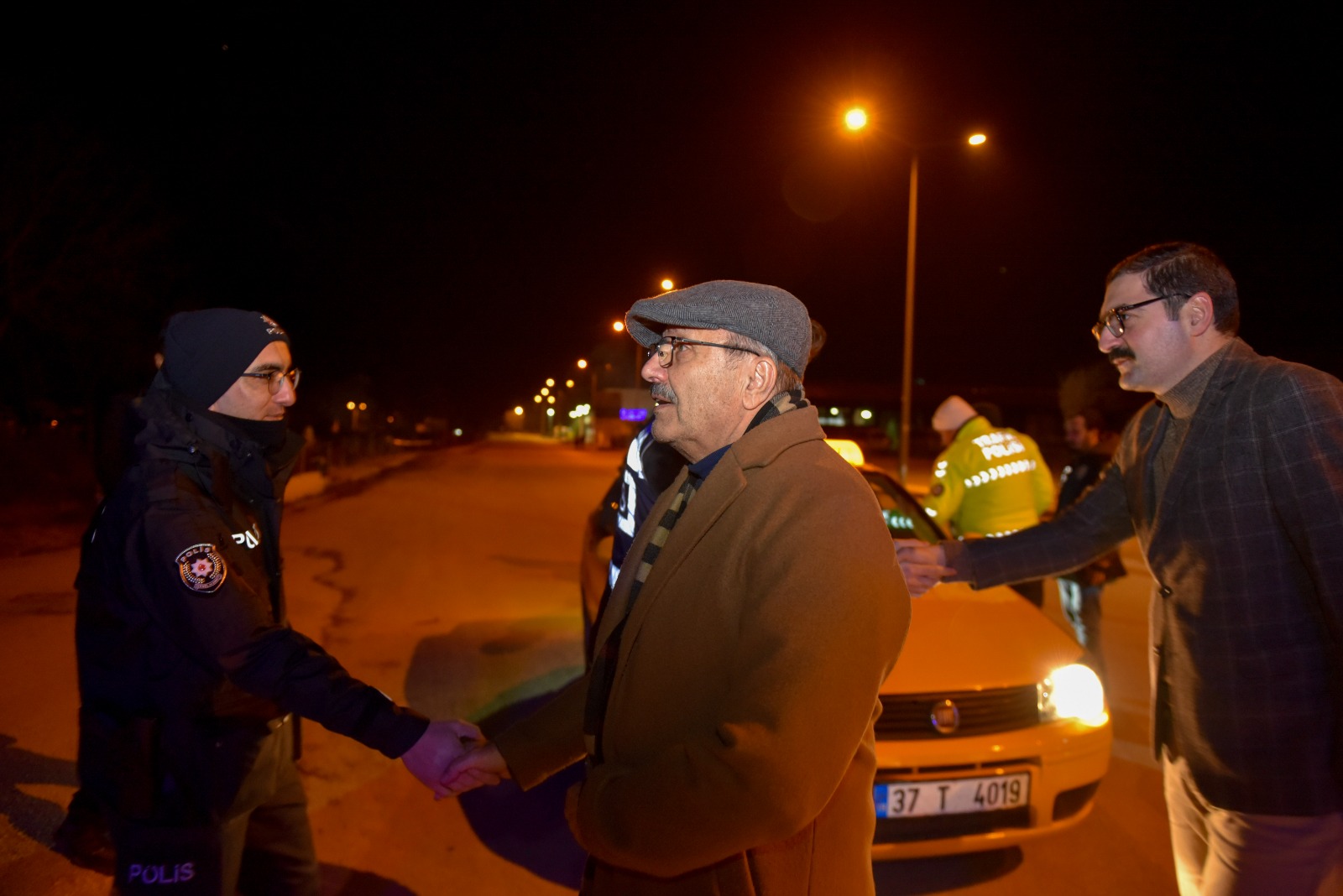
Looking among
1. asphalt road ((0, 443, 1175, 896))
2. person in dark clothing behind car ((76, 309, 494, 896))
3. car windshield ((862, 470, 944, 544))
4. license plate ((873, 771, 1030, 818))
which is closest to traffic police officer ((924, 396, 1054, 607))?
car windshield ((862, 470, 944, 544))

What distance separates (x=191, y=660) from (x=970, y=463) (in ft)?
14.2

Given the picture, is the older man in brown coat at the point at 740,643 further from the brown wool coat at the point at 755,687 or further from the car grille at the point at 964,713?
the car grille at the point at 964,713

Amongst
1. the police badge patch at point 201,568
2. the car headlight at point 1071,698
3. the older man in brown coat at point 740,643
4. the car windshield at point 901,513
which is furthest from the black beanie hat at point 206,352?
the car windshield at point 901,513

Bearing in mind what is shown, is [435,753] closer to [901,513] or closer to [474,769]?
[474,769]

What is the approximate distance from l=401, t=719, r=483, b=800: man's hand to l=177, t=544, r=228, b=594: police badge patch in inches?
23.5

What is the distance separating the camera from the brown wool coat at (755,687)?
3.88ft

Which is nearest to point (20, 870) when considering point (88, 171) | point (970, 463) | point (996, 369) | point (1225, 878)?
point (1225, 878)

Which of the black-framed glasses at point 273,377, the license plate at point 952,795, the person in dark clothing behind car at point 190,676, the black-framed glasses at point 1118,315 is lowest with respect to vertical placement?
the license plate at point 952,795

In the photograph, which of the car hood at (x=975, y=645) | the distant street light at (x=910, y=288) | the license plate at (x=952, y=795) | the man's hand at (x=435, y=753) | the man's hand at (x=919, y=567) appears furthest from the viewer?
the distant street light at (x=910, y=288)

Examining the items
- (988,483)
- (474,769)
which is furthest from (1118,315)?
(988,483)

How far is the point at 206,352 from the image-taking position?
81.7 inches

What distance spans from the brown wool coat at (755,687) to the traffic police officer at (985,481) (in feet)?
12.2

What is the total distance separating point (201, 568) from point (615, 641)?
3.28ft

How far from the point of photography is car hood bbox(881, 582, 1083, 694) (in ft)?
10.0
